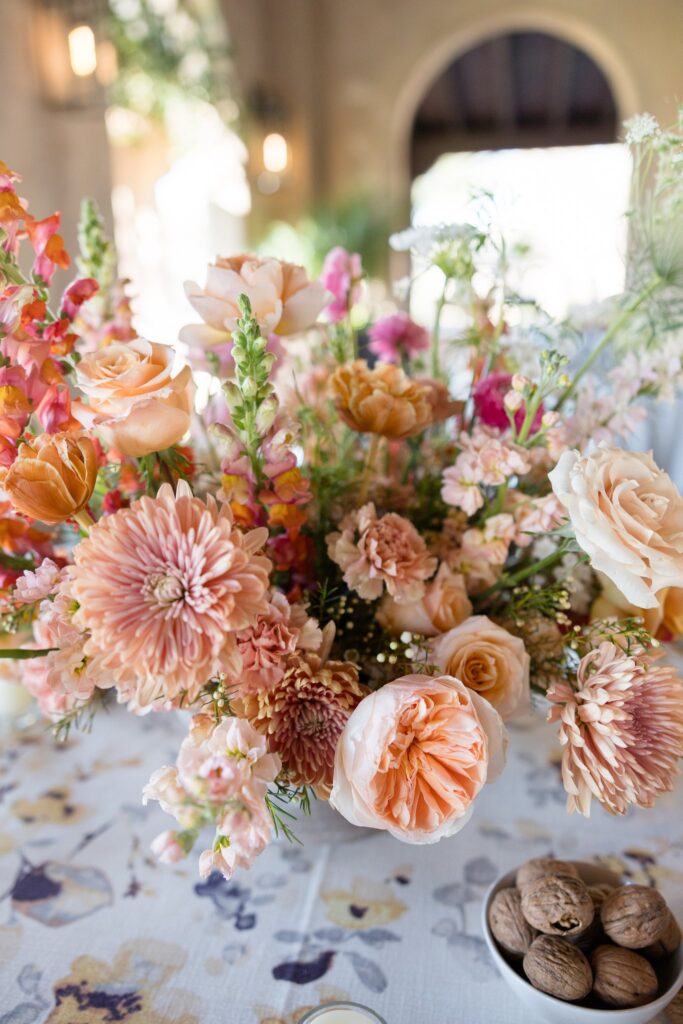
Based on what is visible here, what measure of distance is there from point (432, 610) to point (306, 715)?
130mm

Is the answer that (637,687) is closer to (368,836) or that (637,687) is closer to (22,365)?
(368,836)

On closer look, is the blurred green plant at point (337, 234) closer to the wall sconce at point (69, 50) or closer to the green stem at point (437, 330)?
the wall sconce at point (69, 50)

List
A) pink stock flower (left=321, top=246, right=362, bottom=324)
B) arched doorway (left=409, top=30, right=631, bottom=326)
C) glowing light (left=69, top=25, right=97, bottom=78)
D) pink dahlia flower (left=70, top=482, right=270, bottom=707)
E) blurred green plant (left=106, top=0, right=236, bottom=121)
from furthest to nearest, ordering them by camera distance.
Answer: arched doorway (left=409, top=30, right=631, bottom=326) < blurred green plant (left=106, top=0, right=236, bottom=121) < glowing light (left=69, top=25, right=97, bottom=78) < pink stock flower (left=321, top=246, right=362, bottom=324) < pink dahlia flower (left=70, top=482, right=270, bottom=707)

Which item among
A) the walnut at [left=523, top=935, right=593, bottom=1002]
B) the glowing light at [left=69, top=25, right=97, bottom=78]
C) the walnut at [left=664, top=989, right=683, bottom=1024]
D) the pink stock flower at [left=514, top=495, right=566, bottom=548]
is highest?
the glowing light at [left=69, top=25, right=97, bottom=78]

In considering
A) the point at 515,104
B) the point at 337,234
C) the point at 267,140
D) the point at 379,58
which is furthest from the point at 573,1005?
the point at 515,104

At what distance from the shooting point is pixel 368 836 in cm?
68

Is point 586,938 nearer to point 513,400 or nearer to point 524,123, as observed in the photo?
point 513,400

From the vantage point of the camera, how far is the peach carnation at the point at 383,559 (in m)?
0.52

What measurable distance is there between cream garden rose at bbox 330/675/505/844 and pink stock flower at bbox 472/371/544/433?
26 cm

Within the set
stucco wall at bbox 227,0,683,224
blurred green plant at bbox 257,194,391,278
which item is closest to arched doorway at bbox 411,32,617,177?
stucco wall at bbox 227,0,683,224

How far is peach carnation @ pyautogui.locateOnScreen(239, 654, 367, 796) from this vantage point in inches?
19.1

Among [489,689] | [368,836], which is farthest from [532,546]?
[368,836]

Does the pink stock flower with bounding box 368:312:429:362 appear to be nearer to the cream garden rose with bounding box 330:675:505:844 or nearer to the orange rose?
the orange rose

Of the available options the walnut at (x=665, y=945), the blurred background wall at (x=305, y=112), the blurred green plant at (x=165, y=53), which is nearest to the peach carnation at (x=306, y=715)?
the walnut at (x=665, y=945)
